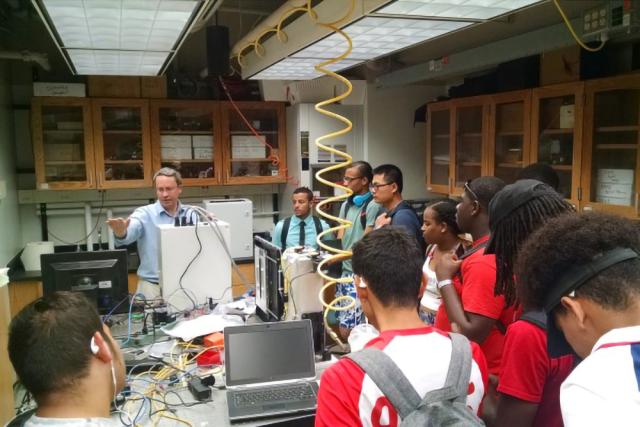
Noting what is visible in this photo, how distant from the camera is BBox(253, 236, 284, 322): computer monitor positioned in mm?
2330

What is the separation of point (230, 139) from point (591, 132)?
9.94 ft

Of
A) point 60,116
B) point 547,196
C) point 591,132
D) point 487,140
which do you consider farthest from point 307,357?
point 60,116

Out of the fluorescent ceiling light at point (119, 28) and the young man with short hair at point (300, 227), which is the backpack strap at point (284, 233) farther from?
the fluorescent ceiling light at point (119, 28)

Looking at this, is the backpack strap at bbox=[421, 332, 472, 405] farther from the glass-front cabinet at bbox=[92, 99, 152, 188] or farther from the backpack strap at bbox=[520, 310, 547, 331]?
the glass-front cabinet at bbox=[92, 99, 152, 188]

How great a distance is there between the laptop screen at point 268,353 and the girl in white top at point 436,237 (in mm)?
626

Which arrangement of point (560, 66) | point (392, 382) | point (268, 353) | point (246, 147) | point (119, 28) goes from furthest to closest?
point (246, 147) → point (560, 66) → point (119, 28) → point (268, 353) → point (392, 382)

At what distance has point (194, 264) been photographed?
8.69 ft

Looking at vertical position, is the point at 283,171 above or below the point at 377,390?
above

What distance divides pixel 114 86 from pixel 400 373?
4.07 meters

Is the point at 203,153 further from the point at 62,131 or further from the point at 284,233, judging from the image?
the point at 284,233

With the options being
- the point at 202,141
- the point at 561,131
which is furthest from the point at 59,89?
the point at 561,131

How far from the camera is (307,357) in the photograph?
1.86 metres

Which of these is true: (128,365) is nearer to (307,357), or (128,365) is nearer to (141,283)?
(307,357)

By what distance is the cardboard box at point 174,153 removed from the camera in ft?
15.0
